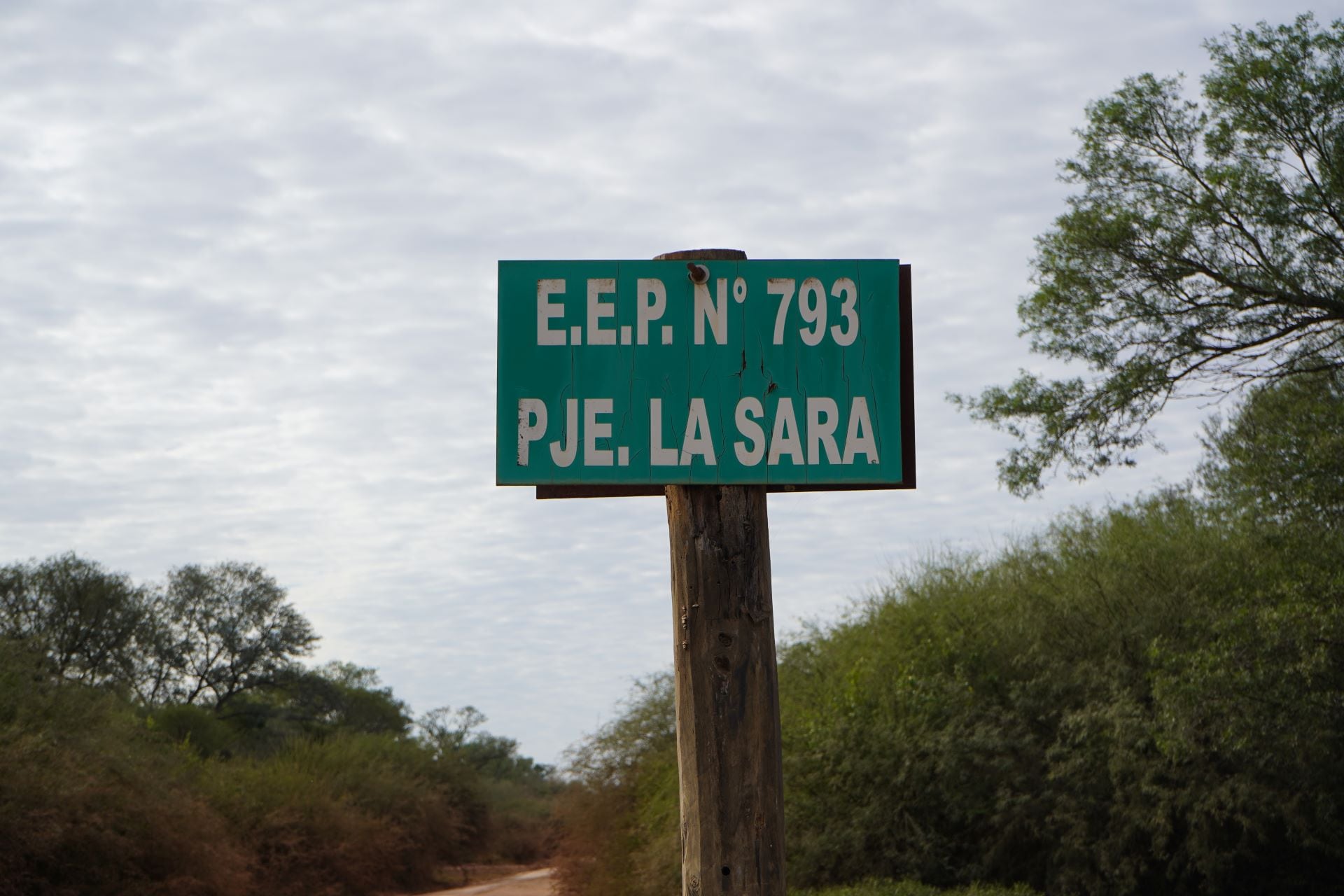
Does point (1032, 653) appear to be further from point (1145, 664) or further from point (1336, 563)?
point (1336, 563)

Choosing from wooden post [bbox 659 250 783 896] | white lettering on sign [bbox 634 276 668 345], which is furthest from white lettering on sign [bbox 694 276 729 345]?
wooden post [bbox 659 250 783 896]

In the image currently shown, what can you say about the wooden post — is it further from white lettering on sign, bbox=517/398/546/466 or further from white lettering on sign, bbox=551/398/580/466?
white lettering on sign, bbox=517/398/546/466

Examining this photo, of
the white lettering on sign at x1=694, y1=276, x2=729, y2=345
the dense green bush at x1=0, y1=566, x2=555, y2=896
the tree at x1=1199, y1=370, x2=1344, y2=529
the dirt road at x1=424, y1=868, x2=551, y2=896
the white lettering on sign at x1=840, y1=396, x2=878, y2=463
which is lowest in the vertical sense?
the dirt road at x1=424, y1=868, x2=551, y2=896

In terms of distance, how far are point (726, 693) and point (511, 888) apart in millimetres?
32462

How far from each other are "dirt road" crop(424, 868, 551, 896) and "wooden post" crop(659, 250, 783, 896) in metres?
27.1

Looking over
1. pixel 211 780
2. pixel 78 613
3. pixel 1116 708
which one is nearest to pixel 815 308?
pixel 1116 708

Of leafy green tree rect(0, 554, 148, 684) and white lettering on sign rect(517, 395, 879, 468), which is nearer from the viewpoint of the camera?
white lettering on sign rect(517, 395, 879, 468)

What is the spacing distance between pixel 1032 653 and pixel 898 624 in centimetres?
243

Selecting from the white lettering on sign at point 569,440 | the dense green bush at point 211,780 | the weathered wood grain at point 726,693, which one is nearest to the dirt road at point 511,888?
the dense green bush at point 211,780

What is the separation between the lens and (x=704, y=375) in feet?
14.0

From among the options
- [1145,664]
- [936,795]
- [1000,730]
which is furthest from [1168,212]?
[936,795]

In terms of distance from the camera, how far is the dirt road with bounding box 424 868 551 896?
105ft

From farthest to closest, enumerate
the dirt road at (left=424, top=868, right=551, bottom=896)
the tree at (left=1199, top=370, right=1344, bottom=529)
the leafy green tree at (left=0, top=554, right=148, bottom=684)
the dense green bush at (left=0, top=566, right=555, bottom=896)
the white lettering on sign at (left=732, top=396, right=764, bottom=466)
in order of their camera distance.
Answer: the leafy green tree at (left=0, top=554, right=148, bottom=684) < the dirt road at (left=424, top=868, right=551, bottom=896) < the dense green bush at (left=0, top=566, right=555, bottom=896) < the tree at (left=1199, top=370, right=1344, bottom=529) < the white lettering on sign at (left=732, top=396, right=764, bottom=466)

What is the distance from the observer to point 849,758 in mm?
18031
